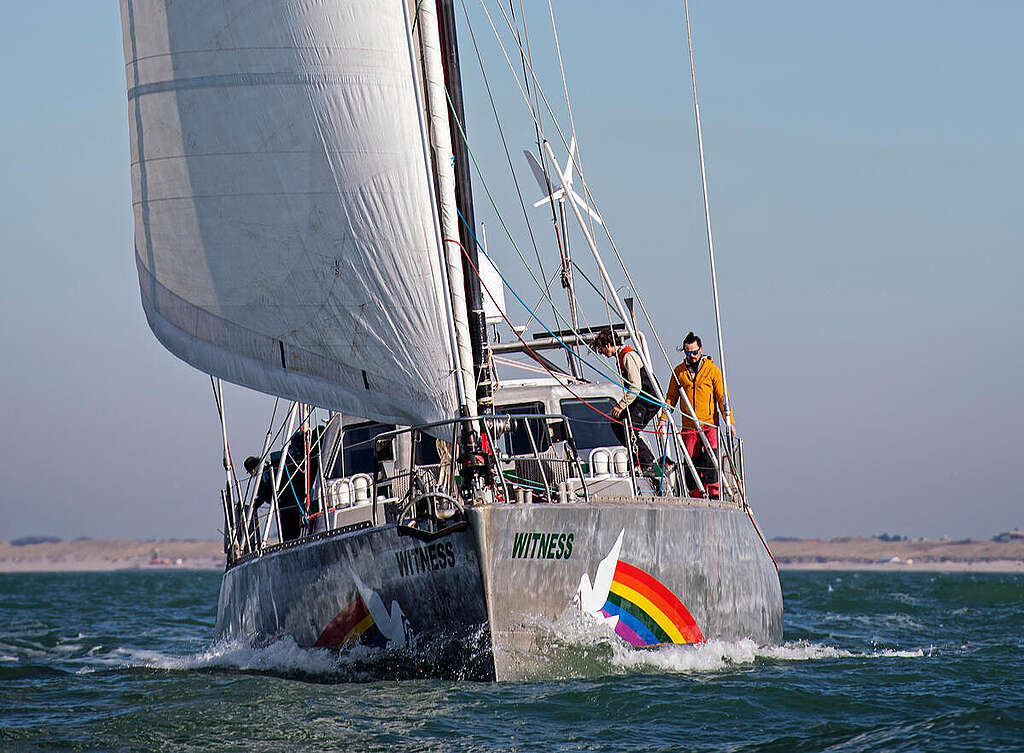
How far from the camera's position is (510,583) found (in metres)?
9.37

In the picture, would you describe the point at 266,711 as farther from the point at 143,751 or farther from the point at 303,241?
the point at 303,241

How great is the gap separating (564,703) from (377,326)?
122 inches

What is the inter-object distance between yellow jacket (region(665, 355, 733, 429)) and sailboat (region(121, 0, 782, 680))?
3.20 ft

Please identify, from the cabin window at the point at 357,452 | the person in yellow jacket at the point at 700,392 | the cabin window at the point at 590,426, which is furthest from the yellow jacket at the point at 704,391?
the cabin window at the point at 357,452

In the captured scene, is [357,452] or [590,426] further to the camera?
[357,452]

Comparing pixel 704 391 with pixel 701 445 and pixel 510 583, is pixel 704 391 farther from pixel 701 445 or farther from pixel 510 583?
pixel 510 583

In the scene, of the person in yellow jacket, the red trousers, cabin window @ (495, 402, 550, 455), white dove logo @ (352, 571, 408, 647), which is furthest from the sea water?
cabin window @ (495, 402, 550, 455)

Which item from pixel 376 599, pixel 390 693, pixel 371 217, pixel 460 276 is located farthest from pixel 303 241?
pixel 390 693

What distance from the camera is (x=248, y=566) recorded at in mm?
12070

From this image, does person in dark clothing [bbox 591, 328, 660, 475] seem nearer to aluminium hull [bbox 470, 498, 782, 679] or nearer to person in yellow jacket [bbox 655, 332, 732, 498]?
person in yellow jacket [bbox 655, 332, 732, 498]

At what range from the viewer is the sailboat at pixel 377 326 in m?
9.54

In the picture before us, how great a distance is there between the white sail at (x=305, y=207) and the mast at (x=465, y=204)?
82 cm

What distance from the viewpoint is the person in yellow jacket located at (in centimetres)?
1251

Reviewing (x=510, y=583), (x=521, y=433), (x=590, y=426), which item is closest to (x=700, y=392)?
(x=590, y=426)
